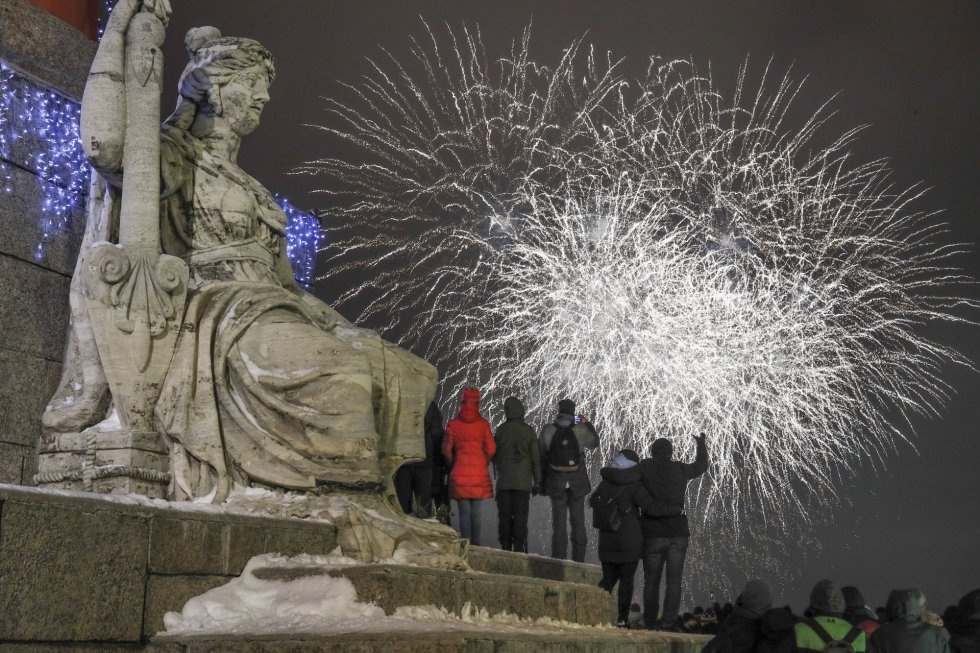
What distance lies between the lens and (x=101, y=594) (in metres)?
4.75

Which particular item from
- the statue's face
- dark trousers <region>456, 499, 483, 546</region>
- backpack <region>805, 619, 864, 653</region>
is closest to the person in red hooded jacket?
dark trousers <region>456, 499, 483, 546</region>

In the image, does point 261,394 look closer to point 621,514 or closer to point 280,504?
point 280,504

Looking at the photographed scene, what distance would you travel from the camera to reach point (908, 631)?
6754 millimetres

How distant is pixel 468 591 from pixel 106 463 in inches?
81.5

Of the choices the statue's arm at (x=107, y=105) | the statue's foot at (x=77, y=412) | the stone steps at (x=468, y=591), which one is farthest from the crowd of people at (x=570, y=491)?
the statue's arm at (x=107, y=105)

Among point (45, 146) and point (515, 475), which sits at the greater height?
point (45, 146)

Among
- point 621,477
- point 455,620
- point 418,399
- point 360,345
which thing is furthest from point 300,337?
point 621,477

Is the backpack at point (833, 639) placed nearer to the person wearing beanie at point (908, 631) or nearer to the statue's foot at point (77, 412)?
the person wearing beanie at point (908, 631)

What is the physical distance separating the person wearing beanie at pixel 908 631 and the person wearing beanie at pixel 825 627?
1068 mm

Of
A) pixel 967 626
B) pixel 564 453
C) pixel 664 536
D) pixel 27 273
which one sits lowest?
pixel 967 626

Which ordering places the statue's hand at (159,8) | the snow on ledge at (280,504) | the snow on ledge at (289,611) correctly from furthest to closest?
the statue's hand at (159,8)
the snow on ledge at (280,504)
the snow on ledge at (289,611)

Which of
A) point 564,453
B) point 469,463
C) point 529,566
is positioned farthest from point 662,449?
point 529,566

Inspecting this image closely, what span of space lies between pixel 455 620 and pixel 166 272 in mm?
2573

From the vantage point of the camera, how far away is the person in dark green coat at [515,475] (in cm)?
1053
